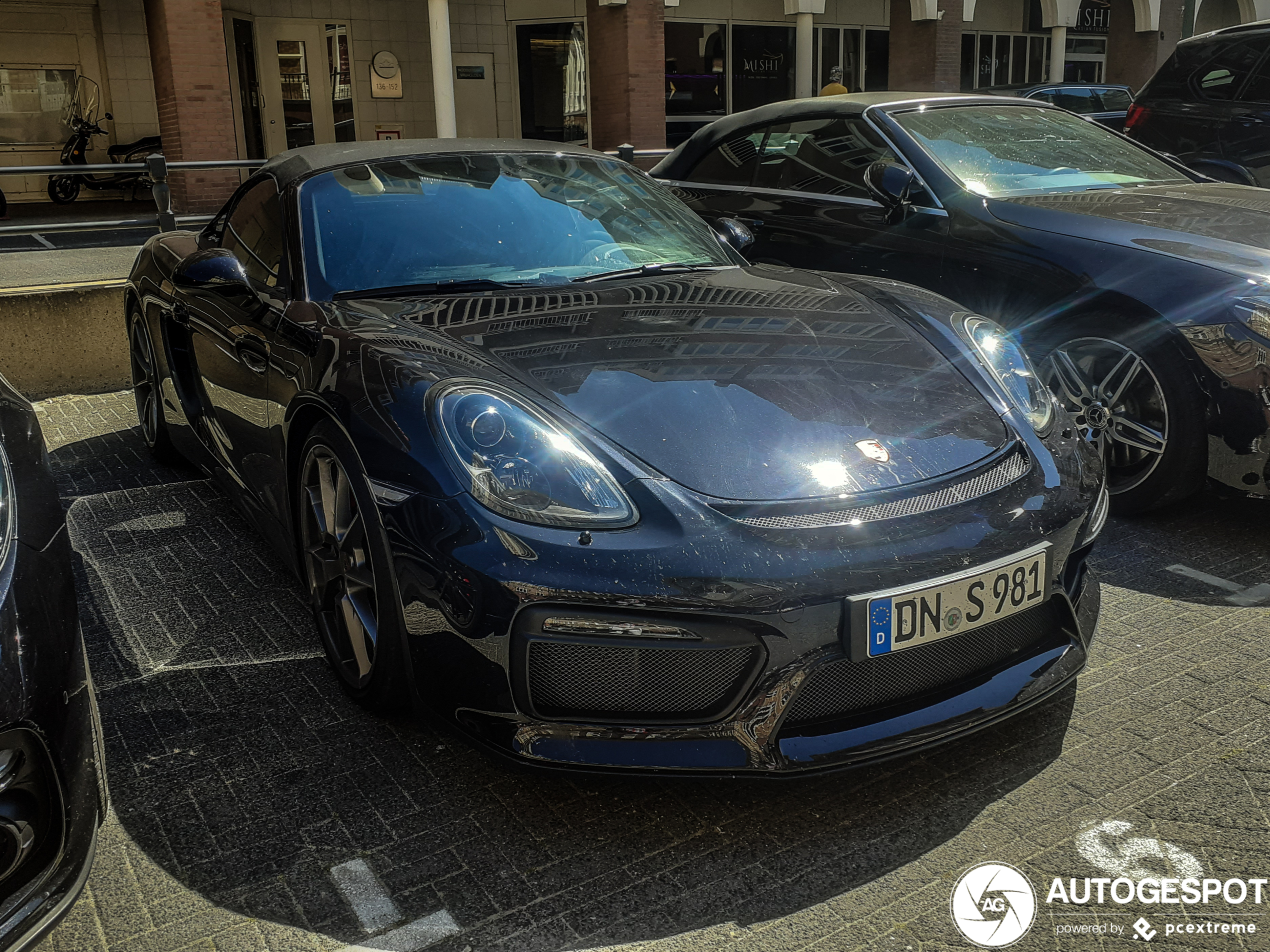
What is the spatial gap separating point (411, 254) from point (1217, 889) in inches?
99.5

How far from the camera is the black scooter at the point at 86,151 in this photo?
17188 millimetres

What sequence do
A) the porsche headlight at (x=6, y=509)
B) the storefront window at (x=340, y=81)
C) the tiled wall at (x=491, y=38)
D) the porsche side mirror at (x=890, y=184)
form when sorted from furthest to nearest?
the tiled wall at (x=491, y=38)
the storefront window at (x=340, y=81)
the porsche side mirror at (x=890, y=184)
the porsche headlight at (x=6, y=509)

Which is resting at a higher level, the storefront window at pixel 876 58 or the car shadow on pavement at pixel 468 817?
the storefront window at pixel 876 58

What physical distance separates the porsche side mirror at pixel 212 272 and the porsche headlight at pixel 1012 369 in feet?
6.84

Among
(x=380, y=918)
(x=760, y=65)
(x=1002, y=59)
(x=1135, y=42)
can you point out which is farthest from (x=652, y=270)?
(x=1002, y=59)

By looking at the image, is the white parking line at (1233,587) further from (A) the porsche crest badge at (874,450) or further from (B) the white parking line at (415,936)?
(B) the white parking line at (415,936)

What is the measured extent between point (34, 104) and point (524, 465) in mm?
18581

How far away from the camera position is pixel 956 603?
225 centimetres

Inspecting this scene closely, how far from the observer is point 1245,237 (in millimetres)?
3963

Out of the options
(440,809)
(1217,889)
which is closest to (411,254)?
(440,809)

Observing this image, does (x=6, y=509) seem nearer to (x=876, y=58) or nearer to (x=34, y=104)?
(x=34, y=104)

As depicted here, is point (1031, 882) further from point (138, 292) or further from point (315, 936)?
point (138, 292)

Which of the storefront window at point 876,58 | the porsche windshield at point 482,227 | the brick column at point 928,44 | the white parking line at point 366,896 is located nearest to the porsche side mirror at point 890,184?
the porsche windshield at point 482,227

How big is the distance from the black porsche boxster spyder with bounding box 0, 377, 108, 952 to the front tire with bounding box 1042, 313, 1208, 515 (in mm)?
3238
